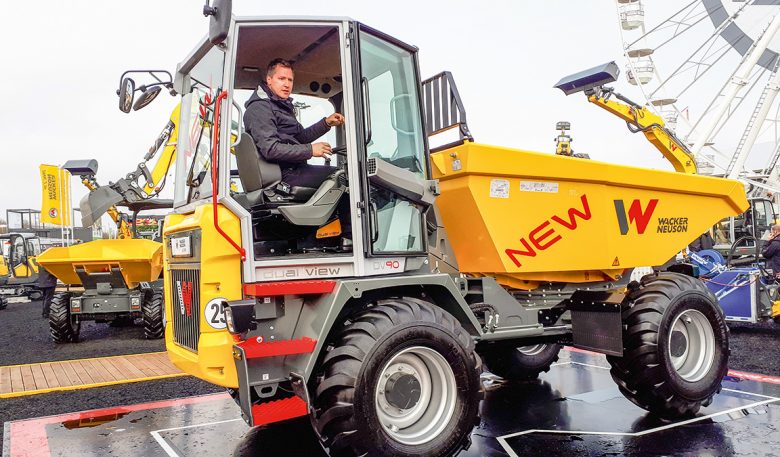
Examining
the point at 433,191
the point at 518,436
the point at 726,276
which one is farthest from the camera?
the point at 726,276

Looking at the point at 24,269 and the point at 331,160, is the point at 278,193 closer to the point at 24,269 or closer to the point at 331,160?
the point at 331,160

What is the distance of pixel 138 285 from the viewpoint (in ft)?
36.7

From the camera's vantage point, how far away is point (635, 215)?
5.33m

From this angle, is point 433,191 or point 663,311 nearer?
point 433,191

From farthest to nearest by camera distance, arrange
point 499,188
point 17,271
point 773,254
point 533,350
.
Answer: point 17,271 < point 773,254 < point 533,350 < point 499,188

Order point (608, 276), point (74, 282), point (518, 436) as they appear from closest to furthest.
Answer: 1. point (518, 436)
2. point (608, 276)
3. point (74, 282)

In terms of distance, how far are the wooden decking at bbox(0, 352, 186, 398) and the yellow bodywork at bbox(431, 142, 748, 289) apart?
4599mm

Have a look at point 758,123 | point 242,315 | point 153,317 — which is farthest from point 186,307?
point 758,123

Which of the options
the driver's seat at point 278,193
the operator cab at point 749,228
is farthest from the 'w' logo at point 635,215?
the operator cab at point 749,228

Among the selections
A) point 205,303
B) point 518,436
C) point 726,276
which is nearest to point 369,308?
point 205,303

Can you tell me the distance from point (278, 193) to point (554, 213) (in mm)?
2205

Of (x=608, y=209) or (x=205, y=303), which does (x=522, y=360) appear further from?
(x=205, y=303)

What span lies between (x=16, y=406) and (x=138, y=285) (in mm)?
5181

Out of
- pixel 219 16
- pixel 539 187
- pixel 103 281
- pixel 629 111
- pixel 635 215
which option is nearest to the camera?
pixel 219 16
